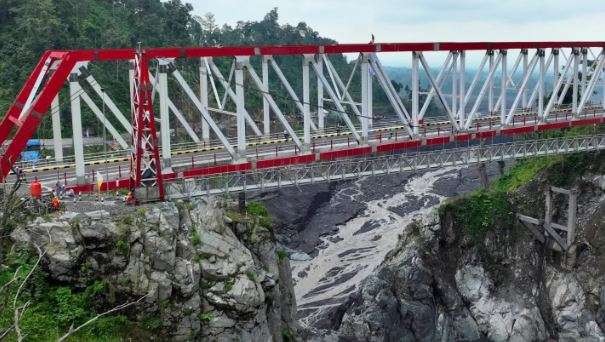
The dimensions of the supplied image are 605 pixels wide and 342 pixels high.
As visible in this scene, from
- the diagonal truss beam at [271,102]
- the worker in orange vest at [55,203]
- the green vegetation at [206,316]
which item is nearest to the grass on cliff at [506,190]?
the diagonal truss beam at [271,102]

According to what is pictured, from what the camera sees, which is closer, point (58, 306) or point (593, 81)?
point (58, 306)

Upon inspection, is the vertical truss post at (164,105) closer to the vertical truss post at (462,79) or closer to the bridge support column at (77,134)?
the bridge support column at (77,134)

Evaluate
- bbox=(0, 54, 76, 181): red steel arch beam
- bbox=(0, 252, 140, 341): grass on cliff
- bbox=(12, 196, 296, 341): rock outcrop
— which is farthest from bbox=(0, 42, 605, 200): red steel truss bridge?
bbox=(0, 252, 140, 341): grass on cliff

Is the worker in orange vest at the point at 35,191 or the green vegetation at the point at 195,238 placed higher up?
the worker in orange vest at the point at 35,191

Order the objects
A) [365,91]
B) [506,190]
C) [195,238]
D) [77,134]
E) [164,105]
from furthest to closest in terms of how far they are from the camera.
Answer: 1. [506,190]
2. [365,91]
3. [164,105]
4. [77,134]
5. [195,238]

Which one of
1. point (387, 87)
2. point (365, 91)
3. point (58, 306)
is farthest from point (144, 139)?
point (387, 87)

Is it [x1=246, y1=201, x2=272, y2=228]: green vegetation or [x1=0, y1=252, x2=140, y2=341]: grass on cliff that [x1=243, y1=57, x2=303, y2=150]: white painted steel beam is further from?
[x1=0, y1=252, x2=140, y2=341]: grass on cliff

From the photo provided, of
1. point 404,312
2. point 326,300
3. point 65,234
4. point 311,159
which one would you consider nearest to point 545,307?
point 404,312

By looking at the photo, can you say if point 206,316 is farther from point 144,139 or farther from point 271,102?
point 271,102
